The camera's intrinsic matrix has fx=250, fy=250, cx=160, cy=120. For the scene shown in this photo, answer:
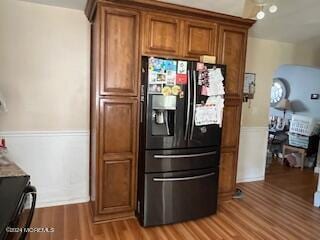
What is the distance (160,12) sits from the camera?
267 centimetres

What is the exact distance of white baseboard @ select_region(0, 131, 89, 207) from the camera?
9.39ft

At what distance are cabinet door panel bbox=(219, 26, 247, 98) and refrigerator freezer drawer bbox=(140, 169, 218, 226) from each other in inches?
44.2

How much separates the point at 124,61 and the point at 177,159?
1.17m

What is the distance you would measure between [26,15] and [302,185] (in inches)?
183

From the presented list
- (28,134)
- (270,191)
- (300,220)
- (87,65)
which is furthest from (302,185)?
(28,134)

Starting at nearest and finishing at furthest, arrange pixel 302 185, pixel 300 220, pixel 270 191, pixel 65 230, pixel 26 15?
pixel 65 230 → pixel 26 15 → pixel 300 220 → pixel 270 191 → pixel 302 185

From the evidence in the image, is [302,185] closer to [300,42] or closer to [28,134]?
[300,42]

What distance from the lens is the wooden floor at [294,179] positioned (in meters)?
3.87

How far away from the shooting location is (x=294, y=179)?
4441 mm

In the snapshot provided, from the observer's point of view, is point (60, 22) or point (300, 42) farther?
point (300, 42)

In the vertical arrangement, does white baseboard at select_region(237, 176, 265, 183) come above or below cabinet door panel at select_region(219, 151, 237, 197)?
below

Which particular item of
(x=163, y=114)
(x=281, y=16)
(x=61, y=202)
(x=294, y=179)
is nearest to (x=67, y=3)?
(x=163, y=114)

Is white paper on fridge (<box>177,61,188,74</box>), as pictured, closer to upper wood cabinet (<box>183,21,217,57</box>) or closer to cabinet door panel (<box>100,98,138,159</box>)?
upper wood cabinet (<box>183,21,217,57</box>)

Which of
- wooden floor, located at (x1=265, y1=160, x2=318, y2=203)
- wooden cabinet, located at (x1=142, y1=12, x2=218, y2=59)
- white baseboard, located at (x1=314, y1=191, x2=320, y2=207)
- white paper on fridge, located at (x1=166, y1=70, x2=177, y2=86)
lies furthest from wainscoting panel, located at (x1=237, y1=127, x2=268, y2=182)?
white paper on fridge, located at (x1=166, y1=70, x2=177, y2=86)
